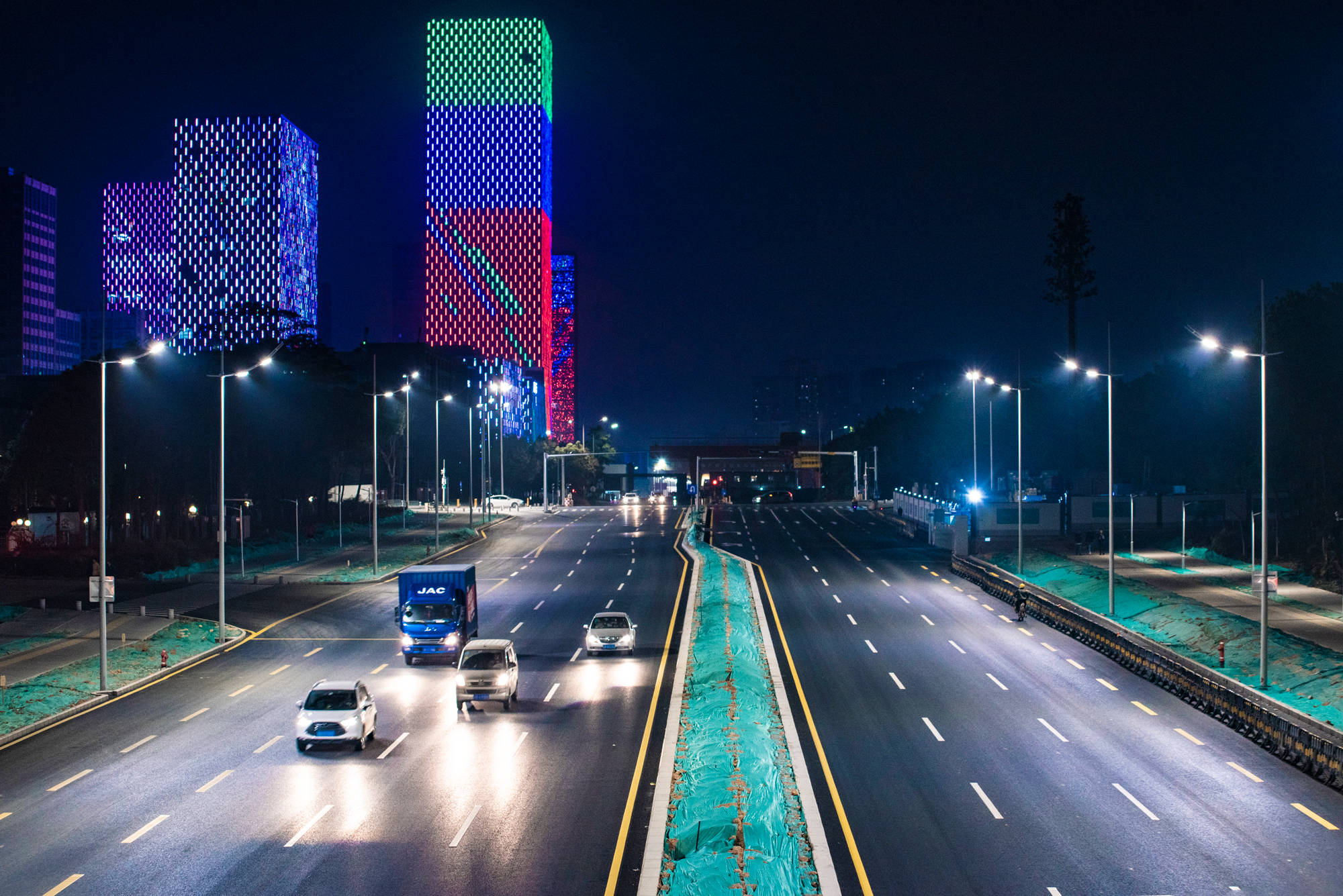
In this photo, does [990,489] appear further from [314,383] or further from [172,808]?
[172,808]

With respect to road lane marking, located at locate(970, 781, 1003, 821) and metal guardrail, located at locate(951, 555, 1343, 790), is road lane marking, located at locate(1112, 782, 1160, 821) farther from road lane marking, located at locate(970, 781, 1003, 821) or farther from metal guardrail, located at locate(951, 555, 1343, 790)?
metal guardrail, located at locate(951, 555, 1343, 790)

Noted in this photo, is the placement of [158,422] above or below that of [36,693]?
above

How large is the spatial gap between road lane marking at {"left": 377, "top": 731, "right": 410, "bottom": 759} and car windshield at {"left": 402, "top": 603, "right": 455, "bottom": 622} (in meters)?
10.00

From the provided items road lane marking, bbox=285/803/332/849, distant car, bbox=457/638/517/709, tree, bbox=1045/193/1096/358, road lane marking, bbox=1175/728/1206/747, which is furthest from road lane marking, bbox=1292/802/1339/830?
tree, bbox=1045/193/1096/358

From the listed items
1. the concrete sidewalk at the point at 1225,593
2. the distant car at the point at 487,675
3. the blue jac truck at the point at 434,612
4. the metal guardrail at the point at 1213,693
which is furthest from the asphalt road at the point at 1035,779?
the blue jac truck at the point at 434,612

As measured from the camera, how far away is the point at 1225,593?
5178 centimetres

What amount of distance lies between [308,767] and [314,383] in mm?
83716

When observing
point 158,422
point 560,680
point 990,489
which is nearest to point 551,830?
point 560,680

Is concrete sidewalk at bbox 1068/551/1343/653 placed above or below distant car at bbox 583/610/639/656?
below

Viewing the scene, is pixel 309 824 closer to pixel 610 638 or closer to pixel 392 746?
pixel 392 746

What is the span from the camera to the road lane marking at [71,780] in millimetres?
22281

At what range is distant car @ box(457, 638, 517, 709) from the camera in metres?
29.2

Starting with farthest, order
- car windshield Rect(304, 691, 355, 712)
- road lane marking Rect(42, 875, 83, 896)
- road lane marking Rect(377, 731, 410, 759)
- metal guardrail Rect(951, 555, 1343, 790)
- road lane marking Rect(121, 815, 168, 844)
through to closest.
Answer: car windshield Rect(304, 691, 355, 712) → road lane marking Rect(377, 731, 410, 759) → metal guardrail Rect(951, 555, 1343, 790) → road lane marking Rect(121, 815, 168, 844) → road lane marking Rect(42, 875, 83, 896)

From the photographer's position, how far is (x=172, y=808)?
68.2 ft
